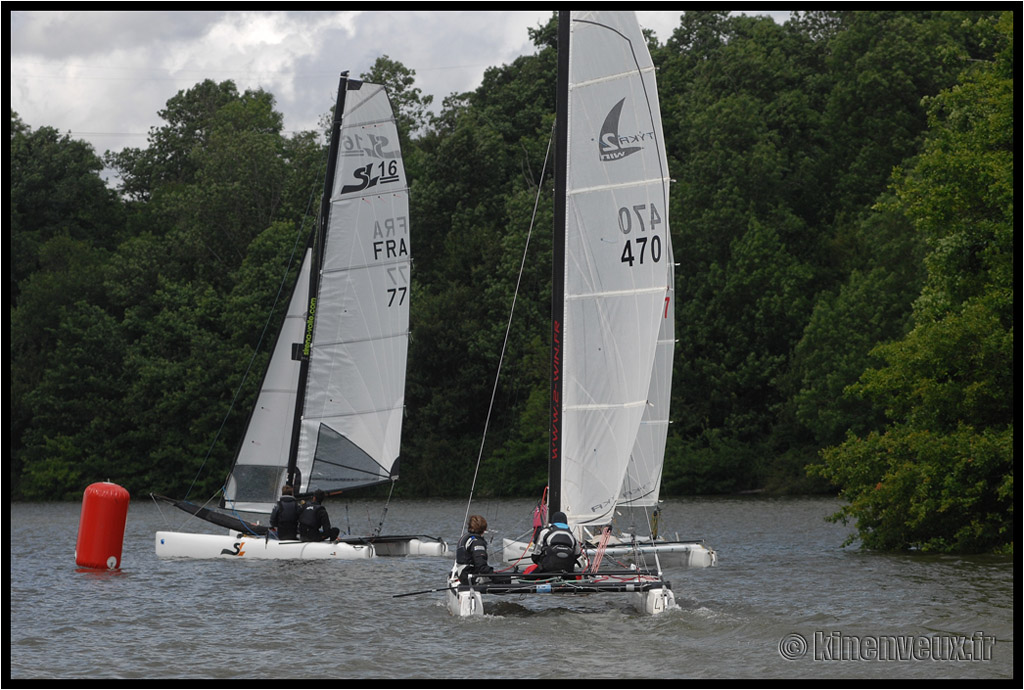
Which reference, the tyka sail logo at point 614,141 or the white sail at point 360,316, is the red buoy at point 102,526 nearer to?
the white sail at point 360,316

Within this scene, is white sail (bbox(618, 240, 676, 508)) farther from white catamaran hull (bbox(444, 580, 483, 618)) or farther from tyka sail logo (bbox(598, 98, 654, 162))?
white catamaran hull (bbox(444, 580, 483, 618))

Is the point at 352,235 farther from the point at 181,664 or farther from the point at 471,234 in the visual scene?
the point at 471,234

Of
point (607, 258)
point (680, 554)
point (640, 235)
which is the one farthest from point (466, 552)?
point (680, 554)

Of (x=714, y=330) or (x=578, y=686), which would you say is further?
(x=714, y=330)

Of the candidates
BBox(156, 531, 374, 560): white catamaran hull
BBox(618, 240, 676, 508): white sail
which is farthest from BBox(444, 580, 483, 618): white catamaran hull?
BBox(618, 240, 676, 508): white sail

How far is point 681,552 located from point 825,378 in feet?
91.9

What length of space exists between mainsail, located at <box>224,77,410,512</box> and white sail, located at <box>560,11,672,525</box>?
32.5 feet

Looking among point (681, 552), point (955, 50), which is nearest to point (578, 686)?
point (681, 552)

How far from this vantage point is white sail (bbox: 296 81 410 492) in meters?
30.1

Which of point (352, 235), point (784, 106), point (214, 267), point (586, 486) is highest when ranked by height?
point (784, 106)

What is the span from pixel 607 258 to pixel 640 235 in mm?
639

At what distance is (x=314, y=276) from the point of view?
98.5 ft

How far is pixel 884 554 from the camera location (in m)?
27.9

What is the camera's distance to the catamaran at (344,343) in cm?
2983
